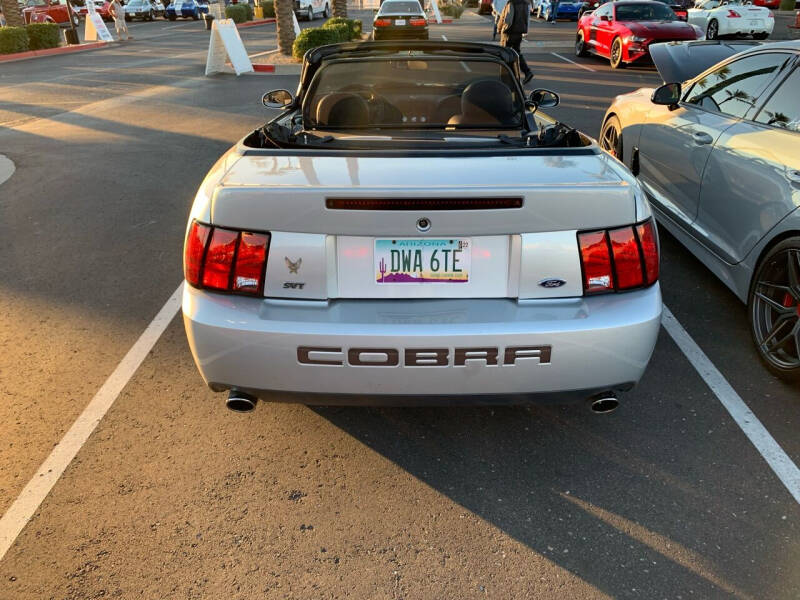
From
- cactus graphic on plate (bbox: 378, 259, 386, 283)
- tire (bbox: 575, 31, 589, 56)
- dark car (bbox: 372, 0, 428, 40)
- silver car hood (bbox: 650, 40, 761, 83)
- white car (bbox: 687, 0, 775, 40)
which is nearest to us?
cactus graphic on plate (bbox: 378, 259, 386, 283)

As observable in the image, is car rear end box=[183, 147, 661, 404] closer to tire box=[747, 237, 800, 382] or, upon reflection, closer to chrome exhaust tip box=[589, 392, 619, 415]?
chrome exhaust tip box=[589, 392, 619, 415]

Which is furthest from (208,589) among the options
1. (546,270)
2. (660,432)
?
(660,432)

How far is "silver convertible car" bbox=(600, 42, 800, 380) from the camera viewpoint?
339cm

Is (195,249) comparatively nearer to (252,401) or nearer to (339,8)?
(252,401)

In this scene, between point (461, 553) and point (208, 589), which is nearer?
point (208, 589)

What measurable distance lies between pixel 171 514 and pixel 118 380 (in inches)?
47.9

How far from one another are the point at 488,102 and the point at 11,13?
27626 millimetres

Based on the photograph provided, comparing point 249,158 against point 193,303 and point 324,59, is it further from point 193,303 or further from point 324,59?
point 324,59

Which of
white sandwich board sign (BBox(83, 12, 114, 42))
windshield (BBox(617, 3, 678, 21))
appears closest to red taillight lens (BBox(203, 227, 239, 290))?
windshield (BBox(617, 3, 678, 21))

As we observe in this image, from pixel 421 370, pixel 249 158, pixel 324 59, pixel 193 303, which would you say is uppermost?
pixel 324 59

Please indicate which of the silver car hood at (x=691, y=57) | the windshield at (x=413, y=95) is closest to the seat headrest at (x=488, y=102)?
the windshield at (x=413, y=95)

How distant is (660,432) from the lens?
3098 mm

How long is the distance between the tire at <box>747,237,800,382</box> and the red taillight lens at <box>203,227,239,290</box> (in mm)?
2672

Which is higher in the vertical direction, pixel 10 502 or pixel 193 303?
pixel 193 303
